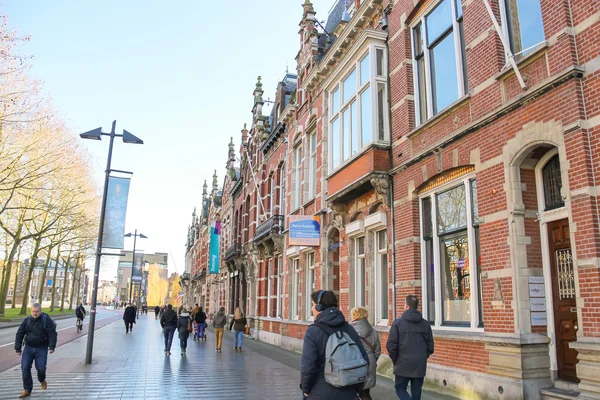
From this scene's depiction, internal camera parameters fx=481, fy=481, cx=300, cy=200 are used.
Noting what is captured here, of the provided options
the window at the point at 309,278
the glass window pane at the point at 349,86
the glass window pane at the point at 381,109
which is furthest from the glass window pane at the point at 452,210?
the window at the point at 309,278

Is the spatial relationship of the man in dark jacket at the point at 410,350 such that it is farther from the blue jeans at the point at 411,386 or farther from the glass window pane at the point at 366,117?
the glass window pane at the point at 366,117

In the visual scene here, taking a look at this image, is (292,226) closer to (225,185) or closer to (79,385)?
(79,385)

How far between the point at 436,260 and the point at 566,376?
3.50 m

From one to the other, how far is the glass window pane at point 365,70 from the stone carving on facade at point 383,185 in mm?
2933

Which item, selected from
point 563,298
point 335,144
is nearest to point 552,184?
point 563,298

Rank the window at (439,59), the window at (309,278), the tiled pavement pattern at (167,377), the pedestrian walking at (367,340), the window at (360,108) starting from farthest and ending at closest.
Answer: the window at (309,278) < the window at (360,108) < the window at (439,59) < the tiled pavement pattern at (167,377) < the pedestrian walking at (367,340)

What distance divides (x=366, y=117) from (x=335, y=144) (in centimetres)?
236

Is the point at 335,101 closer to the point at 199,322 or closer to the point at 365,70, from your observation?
the point at 365,70

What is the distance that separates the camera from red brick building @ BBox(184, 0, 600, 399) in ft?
23.2

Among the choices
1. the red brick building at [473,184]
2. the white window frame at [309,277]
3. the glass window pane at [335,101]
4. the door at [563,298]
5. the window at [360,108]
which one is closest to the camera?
the red brick building at [473,184]

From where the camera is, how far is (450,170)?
10.0 m

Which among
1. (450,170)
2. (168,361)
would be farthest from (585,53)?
(168,361)

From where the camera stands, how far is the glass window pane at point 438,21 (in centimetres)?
1065

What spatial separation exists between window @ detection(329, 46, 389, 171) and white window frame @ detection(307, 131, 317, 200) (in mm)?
3186
